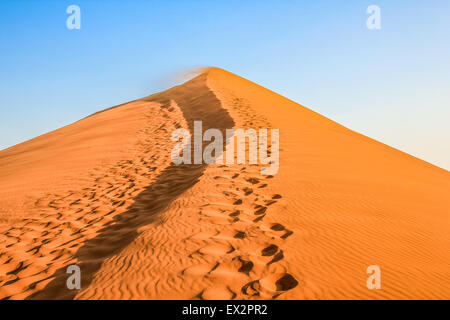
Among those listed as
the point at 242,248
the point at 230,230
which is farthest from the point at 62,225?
the point at 242,248

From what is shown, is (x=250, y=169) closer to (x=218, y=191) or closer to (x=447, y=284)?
(x=218, y=191)

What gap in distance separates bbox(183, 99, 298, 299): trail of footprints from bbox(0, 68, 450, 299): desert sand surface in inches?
0.6

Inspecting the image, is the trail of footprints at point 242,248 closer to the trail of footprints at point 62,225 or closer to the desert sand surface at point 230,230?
the desert sand surface at point 230,230

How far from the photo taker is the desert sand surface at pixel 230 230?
306 centimetres

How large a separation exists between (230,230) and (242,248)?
21.2 inches

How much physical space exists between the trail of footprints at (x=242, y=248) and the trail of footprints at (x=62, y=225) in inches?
79.0

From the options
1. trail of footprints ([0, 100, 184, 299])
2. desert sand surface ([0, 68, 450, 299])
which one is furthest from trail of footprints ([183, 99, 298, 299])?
trail of footprints ([0, 100, 184, 299])

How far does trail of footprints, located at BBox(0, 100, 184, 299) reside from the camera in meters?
3.95

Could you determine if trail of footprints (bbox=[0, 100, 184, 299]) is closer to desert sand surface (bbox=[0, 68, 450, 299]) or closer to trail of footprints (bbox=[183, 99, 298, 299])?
desert sand surface (bbox=[0, 68, 450, 299])

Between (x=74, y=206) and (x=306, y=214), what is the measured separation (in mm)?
4926

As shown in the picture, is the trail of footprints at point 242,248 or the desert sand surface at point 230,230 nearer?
the trail of footprints at point 242,248

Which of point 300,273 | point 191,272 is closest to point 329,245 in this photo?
point 300,273

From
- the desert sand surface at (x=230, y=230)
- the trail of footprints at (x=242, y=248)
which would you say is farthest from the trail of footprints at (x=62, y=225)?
the trail of footprints at (x=242, y=248)
